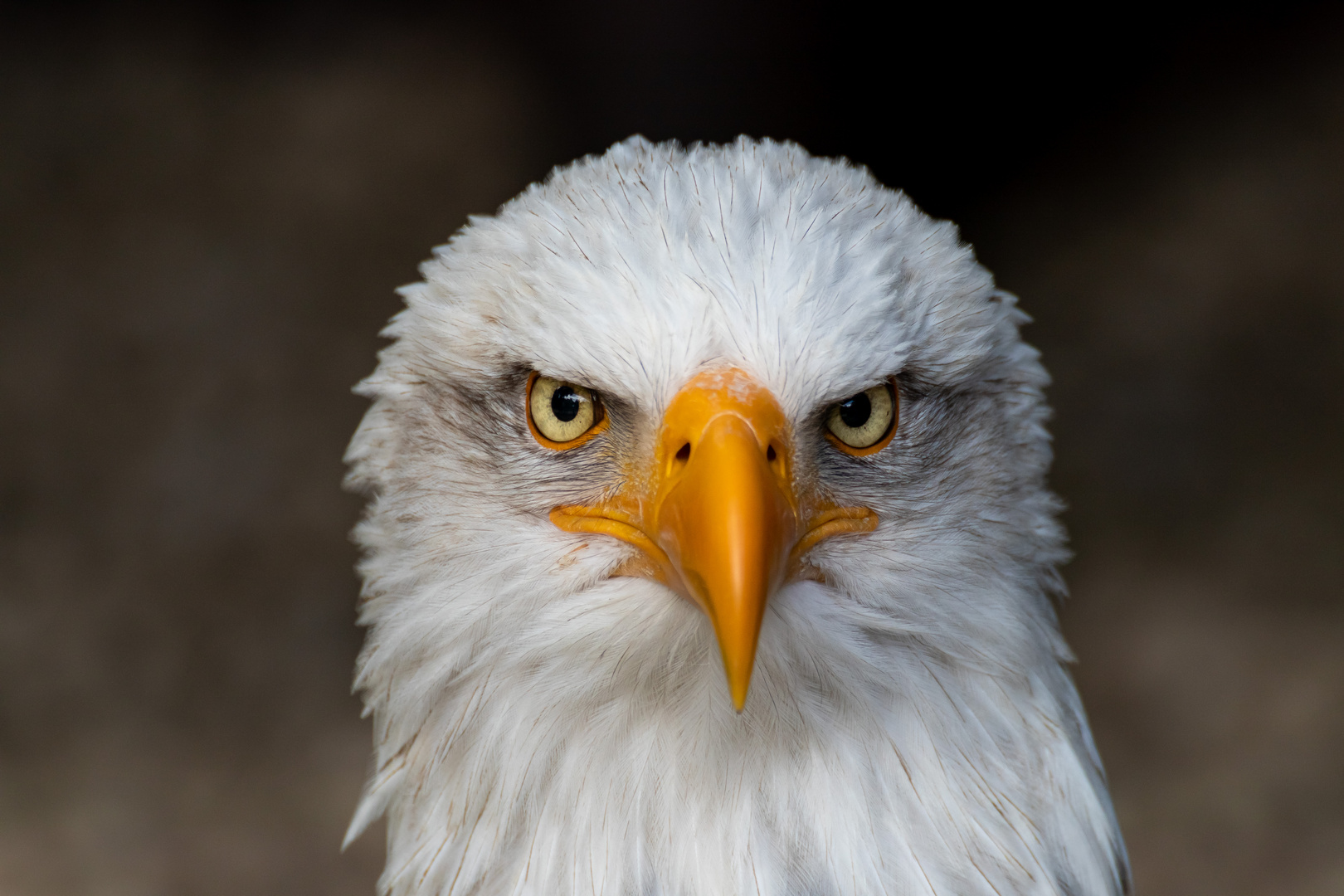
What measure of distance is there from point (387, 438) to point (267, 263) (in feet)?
10.7

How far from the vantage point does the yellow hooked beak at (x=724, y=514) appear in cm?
95

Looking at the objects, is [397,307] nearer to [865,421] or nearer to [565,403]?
[565,403]

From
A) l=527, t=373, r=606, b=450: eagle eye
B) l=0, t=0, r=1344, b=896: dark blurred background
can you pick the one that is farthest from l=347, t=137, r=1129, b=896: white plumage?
l=0, t=0, r=1344, b=896: dark blurred background

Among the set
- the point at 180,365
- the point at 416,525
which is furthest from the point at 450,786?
the point at 180,365

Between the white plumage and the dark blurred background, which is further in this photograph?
the dark blurred background

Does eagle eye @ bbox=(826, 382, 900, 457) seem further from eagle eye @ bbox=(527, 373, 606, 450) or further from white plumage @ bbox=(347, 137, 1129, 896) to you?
eagle eye @ bbox=(527, 373, 606, 450)

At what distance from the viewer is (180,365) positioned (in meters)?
4.14

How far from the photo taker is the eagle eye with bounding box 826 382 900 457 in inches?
45.5

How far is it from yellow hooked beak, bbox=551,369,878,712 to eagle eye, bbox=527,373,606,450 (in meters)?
0.08

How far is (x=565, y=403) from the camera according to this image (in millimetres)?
1178

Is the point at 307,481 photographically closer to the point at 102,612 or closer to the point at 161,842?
the point at 102,612

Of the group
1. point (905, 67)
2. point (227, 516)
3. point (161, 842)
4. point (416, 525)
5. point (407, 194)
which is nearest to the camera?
point (416, 525)

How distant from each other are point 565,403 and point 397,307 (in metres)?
3.28

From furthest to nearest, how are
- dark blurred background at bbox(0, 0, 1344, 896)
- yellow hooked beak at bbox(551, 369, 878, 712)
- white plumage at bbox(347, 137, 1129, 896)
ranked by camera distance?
1. dark blurred background at bbox(0, 0, 1344, 896)
2. white plumage at bbox(347, 137, 1129, 896)
3. yellow hooked beak at bbox(551, 369, 878, 712)
